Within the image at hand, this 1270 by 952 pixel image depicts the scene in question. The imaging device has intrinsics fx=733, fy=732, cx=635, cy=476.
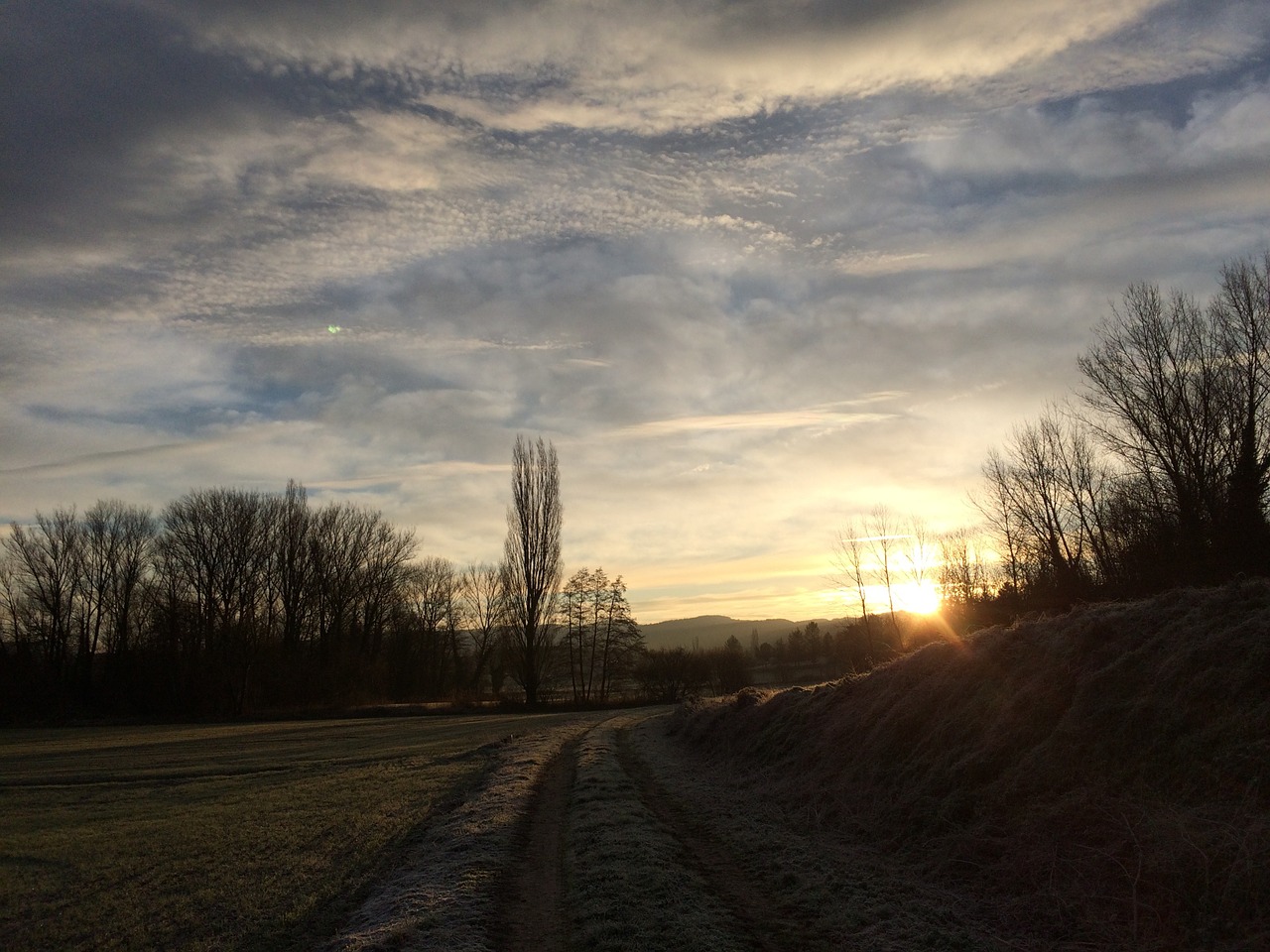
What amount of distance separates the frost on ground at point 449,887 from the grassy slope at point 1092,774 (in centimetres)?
500

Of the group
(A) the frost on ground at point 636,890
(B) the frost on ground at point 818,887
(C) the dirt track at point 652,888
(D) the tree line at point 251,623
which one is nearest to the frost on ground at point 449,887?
(C) the dirt track at point 652,888

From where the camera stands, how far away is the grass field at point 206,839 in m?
8.62

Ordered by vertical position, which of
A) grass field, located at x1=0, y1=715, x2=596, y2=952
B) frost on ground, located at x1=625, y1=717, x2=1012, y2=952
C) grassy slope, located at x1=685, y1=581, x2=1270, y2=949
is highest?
grassy slope, located at x1=685, y1=581, x2=1270, y2=949

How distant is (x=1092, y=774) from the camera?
8258 millimetres

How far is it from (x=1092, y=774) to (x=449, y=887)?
299 inches

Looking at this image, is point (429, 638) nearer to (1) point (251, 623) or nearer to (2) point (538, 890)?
(1) point (251, 623)

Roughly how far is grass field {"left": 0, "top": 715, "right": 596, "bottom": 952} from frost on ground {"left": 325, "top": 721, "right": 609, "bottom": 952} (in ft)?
1.62

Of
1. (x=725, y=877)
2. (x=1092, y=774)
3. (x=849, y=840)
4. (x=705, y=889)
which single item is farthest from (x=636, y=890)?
(x=1092, y=774)

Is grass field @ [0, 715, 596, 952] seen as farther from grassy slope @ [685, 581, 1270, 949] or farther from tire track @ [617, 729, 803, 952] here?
grassy slope @ [685, 581, 1270, 949]

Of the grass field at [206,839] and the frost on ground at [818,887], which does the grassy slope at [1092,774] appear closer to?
the frost on ground at [818,887]

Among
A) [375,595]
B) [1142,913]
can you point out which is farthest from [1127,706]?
[375,595]

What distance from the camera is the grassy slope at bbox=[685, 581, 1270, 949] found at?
6.29 meters

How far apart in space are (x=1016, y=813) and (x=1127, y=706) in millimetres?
1899

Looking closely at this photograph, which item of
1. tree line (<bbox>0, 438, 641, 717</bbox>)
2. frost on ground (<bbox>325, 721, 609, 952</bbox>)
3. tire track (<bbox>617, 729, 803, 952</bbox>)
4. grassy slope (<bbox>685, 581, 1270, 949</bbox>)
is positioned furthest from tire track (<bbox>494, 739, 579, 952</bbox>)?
tree line (<bbox>0, 438, 641, 717</bbox>)
